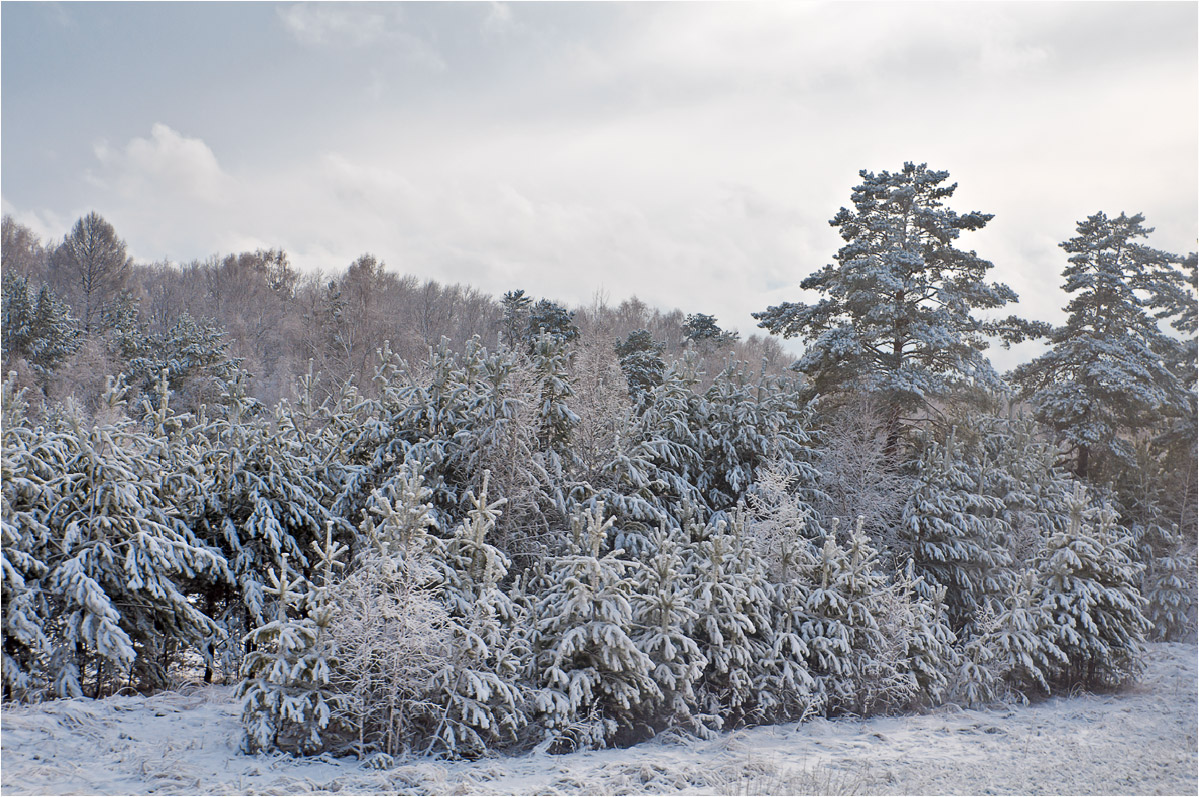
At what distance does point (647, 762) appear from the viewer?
7609 mm

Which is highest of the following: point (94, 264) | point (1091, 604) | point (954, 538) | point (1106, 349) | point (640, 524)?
point (94, 264)

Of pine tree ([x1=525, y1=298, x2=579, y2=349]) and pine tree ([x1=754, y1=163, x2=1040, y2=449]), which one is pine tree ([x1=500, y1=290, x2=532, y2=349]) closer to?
pine tree ([x1=525, y1=298, x2=579, y2=349])

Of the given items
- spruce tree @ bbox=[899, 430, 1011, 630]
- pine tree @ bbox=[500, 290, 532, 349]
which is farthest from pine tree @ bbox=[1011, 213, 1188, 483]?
pine tree @ bbox=[500, 290, 532, 349]

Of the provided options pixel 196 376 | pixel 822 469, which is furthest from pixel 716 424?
pixel 196 376

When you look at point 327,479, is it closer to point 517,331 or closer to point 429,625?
point 429,625

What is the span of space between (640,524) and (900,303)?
10.4 m

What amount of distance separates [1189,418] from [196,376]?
33284 millimetres

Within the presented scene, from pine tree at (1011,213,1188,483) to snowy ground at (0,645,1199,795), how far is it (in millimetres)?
12393

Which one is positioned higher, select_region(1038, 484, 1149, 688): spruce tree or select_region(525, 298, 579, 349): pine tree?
select_region(525, 298, 579, 349): pine tree

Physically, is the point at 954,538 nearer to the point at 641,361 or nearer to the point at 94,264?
the point at 641,361

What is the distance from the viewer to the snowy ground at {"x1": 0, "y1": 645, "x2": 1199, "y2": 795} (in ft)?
21.5

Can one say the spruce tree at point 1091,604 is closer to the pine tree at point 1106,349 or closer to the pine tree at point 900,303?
the pine tree at point 900,303

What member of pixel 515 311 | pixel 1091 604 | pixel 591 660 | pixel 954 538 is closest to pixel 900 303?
pixel 954 538

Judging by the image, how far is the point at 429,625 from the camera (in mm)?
7383
